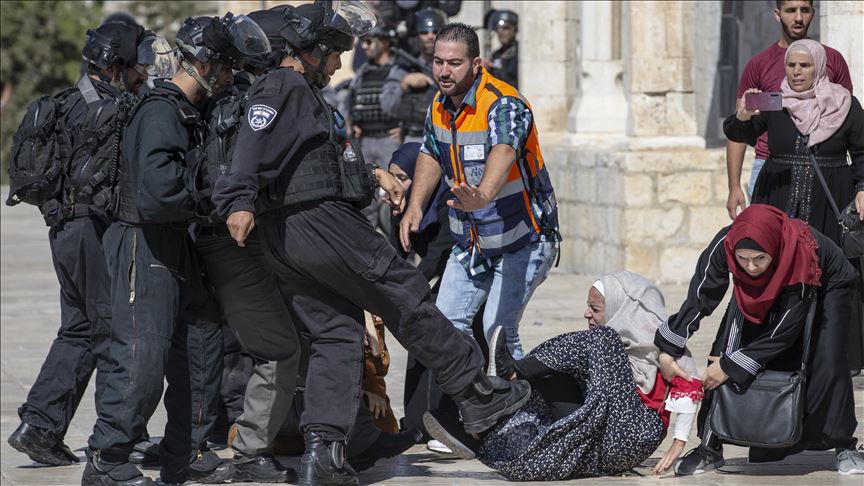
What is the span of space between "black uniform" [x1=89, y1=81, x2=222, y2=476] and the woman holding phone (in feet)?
7.92

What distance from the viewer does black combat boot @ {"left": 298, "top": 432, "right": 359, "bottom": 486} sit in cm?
630

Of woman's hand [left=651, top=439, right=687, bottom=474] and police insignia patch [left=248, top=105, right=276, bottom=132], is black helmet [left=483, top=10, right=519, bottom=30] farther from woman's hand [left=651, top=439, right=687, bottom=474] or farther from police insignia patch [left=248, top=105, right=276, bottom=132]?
police insignia patch [left=248, top=105, right=276, bottom=132]

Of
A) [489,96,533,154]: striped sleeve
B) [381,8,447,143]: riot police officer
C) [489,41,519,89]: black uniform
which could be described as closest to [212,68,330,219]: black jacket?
[489,96,533,154]: striped sleeve

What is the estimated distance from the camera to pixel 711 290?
21.6 ft

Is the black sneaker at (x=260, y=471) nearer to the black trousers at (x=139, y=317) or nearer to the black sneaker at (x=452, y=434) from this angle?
the black trousers at (x=139, y=317)

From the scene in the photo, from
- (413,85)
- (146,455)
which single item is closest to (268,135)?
(146,455)

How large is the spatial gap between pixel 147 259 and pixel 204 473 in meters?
0.89

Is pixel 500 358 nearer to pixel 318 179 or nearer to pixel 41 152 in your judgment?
pixel 318 179

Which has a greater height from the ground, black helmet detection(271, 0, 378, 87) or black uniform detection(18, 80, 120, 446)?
black helmet detection(271, 0, 378, 87)

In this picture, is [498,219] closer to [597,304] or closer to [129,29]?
[597,304]

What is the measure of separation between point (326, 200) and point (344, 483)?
1.03m

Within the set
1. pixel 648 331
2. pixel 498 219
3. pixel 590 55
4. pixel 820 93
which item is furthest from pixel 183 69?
pixel 590 55

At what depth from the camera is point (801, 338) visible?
21.5 feet

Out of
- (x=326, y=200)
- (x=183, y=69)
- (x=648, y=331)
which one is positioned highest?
(x=183, y=69)
